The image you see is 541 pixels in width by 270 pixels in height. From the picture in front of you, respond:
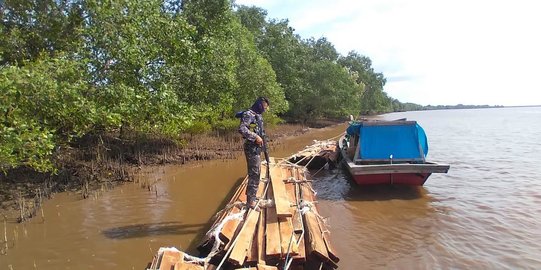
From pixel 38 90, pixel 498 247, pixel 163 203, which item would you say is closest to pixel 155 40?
pixel 38 90

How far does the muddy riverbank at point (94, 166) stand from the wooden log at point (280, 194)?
3.59 metres

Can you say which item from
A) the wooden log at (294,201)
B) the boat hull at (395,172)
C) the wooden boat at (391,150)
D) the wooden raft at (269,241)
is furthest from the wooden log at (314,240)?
the wooden boat at (391,150)

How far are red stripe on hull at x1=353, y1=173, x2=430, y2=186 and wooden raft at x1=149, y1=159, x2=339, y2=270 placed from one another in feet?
11.1

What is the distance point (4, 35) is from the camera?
30.5ft

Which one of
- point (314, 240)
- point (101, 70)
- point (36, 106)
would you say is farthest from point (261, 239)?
point (101, 70)

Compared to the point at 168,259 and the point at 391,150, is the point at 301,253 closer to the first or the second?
the point at 168,259

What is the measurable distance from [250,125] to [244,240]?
2083mm

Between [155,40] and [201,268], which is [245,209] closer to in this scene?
[201,268]

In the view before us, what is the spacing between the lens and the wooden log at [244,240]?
14.2 feet

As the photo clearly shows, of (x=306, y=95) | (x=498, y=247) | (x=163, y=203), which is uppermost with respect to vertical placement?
(x=306, y=95)

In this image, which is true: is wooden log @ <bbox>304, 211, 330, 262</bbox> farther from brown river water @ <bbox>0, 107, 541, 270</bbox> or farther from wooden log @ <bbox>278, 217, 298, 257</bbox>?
brown river water @ <bbox>0, 107, 541, 270</bbox>

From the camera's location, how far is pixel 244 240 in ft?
15.8

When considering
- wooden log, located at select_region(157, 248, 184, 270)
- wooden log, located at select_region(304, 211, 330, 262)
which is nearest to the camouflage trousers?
wooden log, located at select_region(304, 211, 330, 262)

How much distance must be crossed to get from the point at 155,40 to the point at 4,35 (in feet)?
12.1
